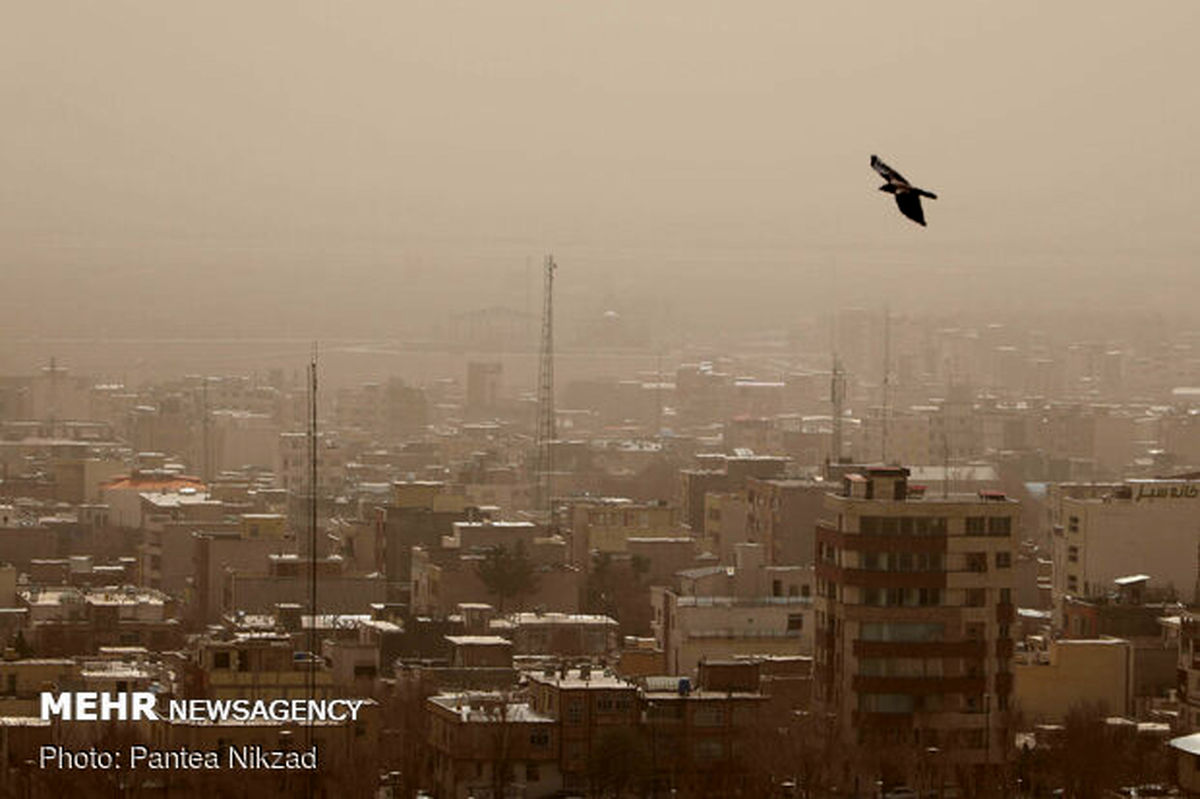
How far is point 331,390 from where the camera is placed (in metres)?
47.2

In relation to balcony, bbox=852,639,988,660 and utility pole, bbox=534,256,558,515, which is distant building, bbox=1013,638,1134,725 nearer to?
balcony, bbox=852,639,988,660

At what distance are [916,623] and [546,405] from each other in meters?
30.6

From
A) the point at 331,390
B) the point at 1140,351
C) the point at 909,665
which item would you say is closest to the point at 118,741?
the point at 909,665

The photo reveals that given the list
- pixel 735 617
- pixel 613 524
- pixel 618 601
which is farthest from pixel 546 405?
pixel 735 617

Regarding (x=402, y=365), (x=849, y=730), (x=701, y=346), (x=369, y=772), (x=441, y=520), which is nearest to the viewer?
(x=369, y=772)

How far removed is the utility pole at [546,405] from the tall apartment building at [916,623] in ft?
44.7

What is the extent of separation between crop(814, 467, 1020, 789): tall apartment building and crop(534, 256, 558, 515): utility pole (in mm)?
13639

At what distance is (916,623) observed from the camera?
1443 centimetres

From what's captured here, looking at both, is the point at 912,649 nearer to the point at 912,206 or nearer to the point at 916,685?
the point at 916,685

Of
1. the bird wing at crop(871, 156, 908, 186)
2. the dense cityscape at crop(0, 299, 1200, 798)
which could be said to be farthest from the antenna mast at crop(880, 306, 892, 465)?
the bird wing at crop(871, 156, 908, 186)

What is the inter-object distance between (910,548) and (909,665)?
0.44 meters

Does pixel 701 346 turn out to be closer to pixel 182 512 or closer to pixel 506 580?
pixel 182 512

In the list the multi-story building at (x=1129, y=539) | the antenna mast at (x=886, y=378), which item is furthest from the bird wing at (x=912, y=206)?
the antenna mast at (x=886, y=378)

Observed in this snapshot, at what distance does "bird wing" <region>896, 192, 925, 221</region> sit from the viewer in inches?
320
